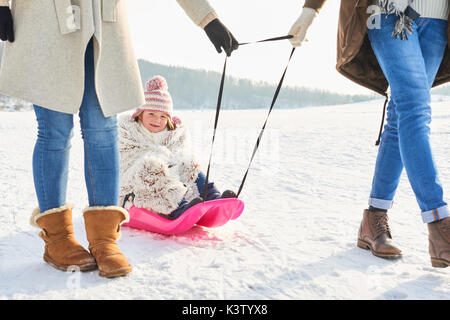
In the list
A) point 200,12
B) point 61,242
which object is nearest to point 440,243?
point 200,12

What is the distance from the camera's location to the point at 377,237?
2.07m

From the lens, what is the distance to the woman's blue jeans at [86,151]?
5.81ft

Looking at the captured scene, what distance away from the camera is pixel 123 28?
1831 millimetres

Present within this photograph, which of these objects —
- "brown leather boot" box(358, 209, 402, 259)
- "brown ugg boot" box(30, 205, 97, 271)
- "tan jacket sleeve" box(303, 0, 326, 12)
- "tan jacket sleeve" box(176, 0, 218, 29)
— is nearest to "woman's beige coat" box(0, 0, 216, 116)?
"tan jacket sleeve" box(176, 0, 218, 29)

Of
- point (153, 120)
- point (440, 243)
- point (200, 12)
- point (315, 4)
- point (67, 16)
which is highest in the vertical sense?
point (315, 4)

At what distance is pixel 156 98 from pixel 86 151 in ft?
3.39

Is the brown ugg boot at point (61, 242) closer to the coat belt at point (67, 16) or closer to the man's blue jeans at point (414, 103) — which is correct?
the coat belt at point (67, 16)

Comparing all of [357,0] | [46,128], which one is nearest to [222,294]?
[46,128]

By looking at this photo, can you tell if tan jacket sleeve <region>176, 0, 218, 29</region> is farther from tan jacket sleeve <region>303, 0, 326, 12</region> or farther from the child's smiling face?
the child's smiling face

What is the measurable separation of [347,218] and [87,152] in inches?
70.2

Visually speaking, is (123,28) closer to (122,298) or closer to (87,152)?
(87,152)

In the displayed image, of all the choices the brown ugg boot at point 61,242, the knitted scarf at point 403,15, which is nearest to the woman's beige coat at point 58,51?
the brown ugg boot at point 61,242

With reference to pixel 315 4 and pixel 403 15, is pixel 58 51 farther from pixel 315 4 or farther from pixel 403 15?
pixel 403 15

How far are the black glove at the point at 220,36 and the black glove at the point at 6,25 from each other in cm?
85
